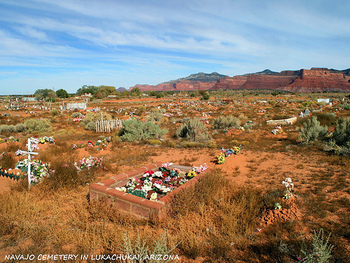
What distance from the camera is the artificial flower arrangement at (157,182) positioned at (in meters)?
5.51

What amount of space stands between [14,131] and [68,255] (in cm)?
1903

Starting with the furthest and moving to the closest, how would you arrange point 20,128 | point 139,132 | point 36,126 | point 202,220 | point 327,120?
point 327,120
point 20,128
point 36,126
point 139,132
point 202,220

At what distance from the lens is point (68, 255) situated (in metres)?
3.35

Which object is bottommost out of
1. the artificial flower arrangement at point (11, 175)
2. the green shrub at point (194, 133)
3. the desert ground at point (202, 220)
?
the desert ground at point (202, 220)

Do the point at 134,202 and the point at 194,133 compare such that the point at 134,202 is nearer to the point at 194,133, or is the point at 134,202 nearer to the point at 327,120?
the point at 194,133

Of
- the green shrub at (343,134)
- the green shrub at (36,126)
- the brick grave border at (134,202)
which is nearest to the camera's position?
the brick grave border at (134,202)

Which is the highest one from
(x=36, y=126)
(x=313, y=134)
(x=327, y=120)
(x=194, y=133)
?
(x=36, y=126)

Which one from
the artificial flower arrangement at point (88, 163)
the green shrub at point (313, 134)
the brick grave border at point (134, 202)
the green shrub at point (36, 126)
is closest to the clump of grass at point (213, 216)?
the brick grave border at point (134, 202)

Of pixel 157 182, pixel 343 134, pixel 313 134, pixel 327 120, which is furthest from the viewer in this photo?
pixel 327 120

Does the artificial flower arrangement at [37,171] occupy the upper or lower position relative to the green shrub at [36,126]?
lower

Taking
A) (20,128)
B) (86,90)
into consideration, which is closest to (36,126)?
(20,128)

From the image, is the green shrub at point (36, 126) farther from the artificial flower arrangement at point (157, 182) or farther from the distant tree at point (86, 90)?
the distant tree at point (86, 90)

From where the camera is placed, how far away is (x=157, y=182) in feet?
20.5

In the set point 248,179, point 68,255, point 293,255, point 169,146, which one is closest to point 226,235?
point 293,255
